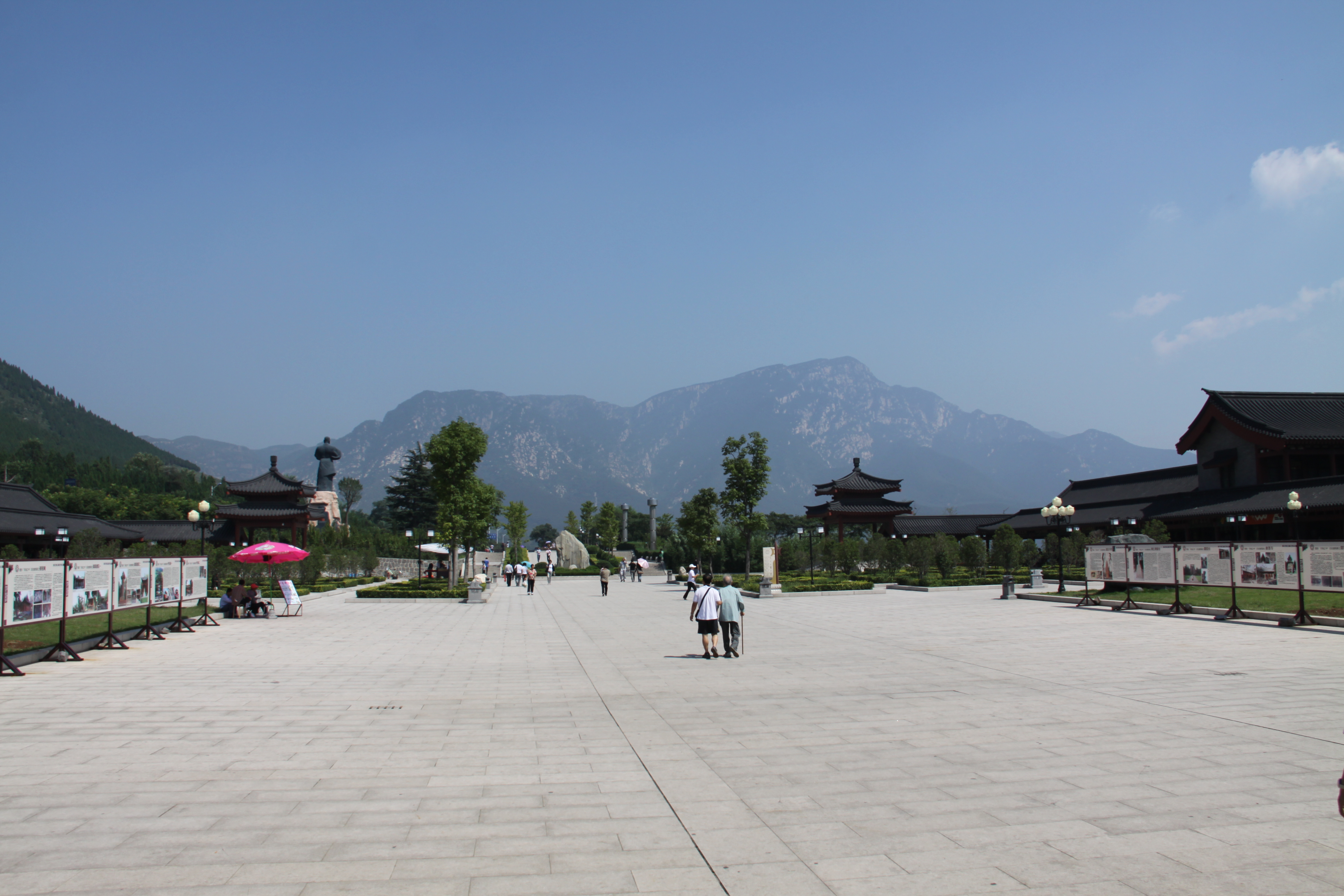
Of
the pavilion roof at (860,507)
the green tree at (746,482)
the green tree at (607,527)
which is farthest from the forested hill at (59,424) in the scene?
the green tree at (746,482)

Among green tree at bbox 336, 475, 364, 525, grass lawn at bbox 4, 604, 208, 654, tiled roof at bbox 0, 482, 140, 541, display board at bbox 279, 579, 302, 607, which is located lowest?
grass lawn at bbox 4, 604, 208, 654

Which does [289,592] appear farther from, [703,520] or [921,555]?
[921,555]

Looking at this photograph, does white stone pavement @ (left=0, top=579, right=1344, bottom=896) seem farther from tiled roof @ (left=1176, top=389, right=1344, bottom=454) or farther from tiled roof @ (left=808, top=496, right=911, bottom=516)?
tiled roof @ (left=808, top=496, right=911, bottom=516)

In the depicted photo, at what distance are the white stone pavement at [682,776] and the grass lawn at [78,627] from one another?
190 cm

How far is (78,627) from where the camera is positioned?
786 inches

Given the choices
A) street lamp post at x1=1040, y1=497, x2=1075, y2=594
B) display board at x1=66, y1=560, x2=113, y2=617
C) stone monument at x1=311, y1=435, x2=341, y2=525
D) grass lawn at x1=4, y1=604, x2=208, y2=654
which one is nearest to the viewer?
display board at x1=66, y1=560, x2=113, y2=617

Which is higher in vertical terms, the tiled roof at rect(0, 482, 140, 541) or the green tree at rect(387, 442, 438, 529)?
the green tree at rect(387, 442, 438, 529)

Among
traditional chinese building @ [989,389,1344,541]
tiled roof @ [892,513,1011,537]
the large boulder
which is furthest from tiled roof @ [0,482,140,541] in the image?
traditional chinese building @ [989,389,1344,541]

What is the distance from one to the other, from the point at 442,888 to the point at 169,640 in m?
16.3

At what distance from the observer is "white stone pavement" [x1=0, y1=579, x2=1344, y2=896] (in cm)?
474

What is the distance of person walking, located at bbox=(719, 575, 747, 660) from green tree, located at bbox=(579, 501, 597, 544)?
311 ft

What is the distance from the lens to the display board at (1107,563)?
2389cm

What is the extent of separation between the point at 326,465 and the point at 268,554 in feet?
266

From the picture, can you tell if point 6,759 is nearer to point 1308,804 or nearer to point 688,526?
point 1308,804
